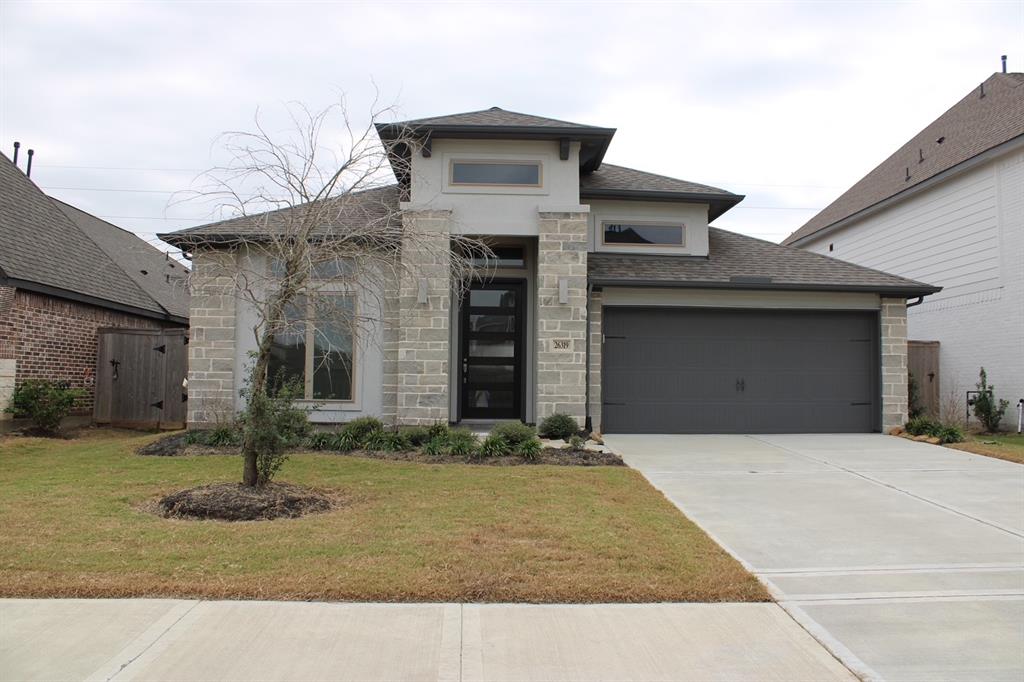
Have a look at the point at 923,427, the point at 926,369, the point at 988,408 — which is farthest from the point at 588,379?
the point at 988,408

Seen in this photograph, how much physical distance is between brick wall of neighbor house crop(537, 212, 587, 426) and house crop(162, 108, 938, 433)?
0.08ft

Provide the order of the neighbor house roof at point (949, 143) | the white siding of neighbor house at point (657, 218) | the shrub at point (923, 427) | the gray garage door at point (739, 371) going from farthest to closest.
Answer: the neighbor house roof at point (949, 143), the white siding of neighbor house at point (657, 218), the gray garage door at point (739, 371), the shrub at point (923, 427)

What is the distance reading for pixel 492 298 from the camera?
13453 millimetres

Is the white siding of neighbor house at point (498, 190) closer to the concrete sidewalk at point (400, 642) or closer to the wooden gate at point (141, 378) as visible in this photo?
the wooden gate at point (141, 378)

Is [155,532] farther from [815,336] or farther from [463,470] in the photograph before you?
[815,336]

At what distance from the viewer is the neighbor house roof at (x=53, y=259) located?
1270cm

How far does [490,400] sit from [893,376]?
7421mm

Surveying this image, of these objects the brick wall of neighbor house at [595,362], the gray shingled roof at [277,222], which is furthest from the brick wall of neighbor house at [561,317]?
the gray shingled roof at [277,222]

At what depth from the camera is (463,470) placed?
9.11 metres

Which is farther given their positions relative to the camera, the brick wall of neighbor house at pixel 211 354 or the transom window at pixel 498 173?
the transom window at pixel 498 173

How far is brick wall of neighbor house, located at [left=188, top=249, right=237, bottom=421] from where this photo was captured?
12.0m

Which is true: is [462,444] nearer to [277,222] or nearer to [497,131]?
[277,222]

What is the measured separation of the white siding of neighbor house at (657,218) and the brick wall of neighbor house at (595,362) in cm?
167

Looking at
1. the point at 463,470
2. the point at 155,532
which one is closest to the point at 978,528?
the point at 463,470
